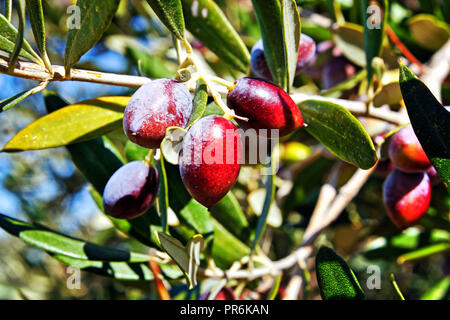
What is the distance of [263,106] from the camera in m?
0.73

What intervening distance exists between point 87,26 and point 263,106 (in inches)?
13.5

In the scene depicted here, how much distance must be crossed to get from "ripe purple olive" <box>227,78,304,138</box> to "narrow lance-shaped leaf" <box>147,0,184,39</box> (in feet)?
0.51

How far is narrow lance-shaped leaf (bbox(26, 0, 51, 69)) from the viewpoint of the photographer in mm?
790

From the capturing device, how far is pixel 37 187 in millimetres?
2781

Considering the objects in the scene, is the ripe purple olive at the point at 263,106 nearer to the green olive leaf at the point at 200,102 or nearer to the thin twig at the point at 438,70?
the green olive leaf at the point at 200,102

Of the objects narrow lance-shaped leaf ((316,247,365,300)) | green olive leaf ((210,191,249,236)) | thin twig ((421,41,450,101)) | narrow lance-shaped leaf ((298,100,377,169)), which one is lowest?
green olive leaf ((210,191,249,236))

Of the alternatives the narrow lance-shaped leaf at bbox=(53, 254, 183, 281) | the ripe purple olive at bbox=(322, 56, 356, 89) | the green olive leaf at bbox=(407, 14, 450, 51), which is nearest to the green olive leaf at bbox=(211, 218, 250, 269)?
the narrow lance-shaped leaf at bbox=(53, 254, 183, 281)

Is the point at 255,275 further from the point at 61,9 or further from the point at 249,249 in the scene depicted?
the point at 61,9

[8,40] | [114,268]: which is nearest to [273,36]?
[8,40]

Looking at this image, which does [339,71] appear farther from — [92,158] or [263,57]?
[92,158]

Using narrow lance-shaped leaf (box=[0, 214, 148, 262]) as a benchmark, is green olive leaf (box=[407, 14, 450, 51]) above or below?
above

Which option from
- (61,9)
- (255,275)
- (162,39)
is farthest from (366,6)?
(61,9)

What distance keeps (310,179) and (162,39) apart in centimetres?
112

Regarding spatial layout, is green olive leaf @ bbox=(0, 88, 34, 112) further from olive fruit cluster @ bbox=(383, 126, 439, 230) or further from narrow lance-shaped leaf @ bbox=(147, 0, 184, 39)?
olive fruit cluster @ bbox=(383, 126, 439, 230)
